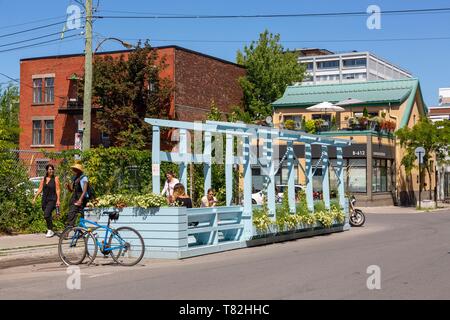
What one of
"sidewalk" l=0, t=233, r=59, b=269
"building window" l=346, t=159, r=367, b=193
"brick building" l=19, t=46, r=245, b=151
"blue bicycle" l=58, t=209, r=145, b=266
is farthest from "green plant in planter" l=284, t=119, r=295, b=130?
"blue bicycle" l=58, t=209, r=145, b=266

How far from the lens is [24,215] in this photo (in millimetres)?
17406

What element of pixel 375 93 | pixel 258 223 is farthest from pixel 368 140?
pixel 258 223

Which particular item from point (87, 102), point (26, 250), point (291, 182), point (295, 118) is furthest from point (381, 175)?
point (26, 250)

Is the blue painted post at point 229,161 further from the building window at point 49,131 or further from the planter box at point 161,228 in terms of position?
the building window at point 49,131

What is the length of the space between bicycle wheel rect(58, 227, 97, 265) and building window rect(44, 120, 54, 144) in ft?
121

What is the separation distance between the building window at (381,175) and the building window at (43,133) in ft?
75.2

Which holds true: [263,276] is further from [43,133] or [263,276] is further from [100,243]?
[43,133]

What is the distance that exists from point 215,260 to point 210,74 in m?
35.9

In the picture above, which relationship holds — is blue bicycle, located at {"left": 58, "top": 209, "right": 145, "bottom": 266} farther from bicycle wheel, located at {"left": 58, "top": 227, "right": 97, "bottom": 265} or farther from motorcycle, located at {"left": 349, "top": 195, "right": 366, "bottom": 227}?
motorcycle, located at {"left": 349, "top": 195, "right": 366, "bottom": 227}

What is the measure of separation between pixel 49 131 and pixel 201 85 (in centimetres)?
1171

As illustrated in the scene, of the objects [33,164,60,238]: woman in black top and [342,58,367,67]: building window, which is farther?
[342,58,367,67]: building window

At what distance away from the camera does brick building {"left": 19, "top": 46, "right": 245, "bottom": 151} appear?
4428cm

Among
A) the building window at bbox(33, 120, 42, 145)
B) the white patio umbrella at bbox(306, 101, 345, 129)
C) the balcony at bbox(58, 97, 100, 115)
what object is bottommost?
the building window at bbox(33, 120, 42, 145)
